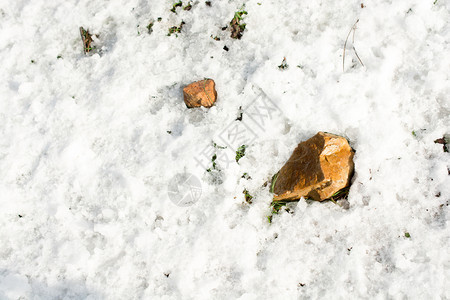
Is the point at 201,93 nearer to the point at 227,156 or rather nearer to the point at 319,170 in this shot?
the point at 227,156

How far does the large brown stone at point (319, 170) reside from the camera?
237cm

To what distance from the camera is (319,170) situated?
2352mm

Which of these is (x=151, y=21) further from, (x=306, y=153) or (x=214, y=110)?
(x=306, y=153)

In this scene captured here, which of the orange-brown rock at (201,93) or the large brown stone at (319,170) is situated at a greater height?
the orange-brown rock at (201,93)

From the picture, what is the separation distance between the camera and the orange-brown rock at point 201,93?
279cm

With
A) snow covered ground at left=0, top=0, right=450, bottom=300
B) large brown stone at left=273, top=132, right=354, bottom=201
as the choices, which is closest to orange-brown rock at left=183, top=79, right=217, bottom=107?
snow covered ground at left=0, top=0, right=450, bottom=300

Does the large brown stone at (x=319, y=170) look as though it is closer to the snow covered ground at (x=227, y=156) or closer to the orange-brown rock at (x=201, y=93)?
the snow covered ground at (x=227, y=156)

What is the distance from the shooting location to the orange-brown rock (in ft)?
9.14

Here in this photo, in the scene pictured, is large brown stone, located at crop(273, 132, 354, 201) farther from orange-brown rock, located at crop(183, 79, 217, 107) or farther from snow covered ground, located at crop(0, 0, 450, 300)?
orange-brown rock, located at crop(183, 79, 217, 107)

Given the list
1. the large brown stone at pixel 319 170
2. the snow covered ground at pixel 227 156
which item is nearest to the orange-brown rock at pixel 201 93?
the snow covered ground at pixel 227 156

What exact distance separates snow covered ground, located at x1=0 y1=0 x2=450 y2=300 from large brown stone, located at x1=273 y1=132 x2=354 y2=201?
12 cm

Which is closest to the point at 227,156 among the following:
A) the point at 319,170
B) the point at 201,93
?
the point at 201,93

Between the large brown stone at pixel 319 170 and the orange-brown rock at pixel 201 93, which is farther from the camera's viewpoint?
the orange-brown rock at pixel 201 93

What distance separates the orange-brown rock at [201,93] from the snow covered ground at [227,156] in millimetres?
76
